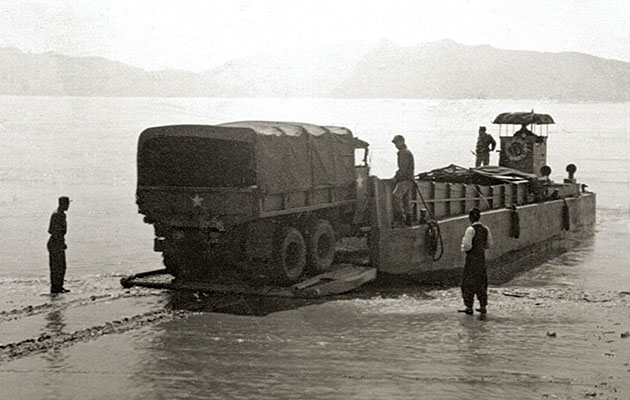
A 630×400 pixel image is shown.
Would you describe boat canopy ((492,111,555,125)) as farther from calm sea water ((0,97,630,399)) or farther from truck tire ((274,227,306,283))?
truck tire ((274,227,306,283))

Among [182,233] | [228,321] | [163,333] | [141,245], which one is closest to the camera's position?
[163,333]

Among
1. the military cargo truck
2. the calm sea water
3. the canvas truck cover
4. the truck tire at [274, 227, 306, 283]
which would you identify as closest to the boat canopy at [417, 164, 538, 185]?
the calm sea water

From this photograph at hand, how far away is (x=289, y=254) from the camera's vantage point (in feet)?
47.8

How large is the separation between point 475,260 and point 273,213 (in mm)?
3235

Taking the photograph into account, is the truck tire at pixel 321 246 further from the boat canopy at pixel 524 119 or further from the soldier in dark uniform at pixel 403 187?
the boat canopy at pixel 524 119

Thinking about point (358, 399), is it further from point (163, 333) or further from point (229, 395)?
point (163, 333)

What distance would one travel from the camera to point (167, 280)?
15344 millimetres

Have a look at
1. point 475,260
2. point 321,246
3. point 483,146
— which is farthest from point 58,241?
point 483,146

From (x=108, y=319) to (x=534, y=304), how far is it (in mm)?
6981

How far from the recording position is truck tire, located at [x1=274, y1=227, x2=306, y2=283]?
46.2ft

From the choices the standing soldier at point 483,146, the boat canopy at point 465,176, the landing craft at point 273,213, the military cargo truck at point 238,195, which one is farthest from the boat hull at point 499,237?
the standing soldier at point 483,146

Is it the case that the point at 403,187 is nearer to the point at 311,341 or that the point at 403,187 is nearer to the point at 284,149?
the point at 284,149

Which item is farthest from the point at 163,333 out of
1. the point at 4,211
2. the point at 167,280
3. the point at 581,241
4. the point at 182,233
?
the point at 4,211

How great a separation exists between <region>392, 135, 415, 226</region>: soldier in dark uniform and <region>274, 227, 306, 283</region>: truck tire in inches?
107
